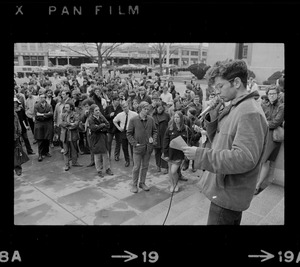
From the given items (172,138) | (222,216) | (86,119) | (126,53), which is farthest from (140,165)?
(126,53)

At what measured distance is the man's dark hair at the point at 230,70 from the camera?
153 cm

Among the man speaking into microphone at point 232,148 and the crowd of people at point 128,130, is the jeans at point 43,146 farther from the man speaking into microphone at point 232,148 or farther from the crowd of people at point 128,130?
the man speaking into microphone at point 232,148

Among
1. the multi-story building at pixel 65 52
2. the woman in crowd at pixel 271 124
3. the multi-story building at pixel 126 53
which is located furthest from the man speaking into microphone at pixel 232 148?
the woman in crowd at pixel 271 124

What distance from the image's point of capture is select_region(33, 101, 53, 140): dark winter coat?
5535 millimetres

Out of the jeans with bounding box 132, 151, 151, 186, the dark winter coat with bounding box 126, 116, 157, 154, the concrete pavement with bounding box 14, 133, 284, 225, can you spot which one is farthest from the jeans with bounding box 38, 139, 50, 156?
the jeans with bounding box 132, 151, 151, 186

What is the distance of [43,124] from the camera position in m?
5.57

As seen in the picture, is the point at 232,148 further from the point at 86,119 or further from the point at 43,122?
the point at 43,122

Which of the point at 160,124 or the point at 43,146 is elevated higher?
the point at 160,124

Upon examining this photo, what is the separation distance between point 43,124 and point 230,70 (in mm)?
4878
